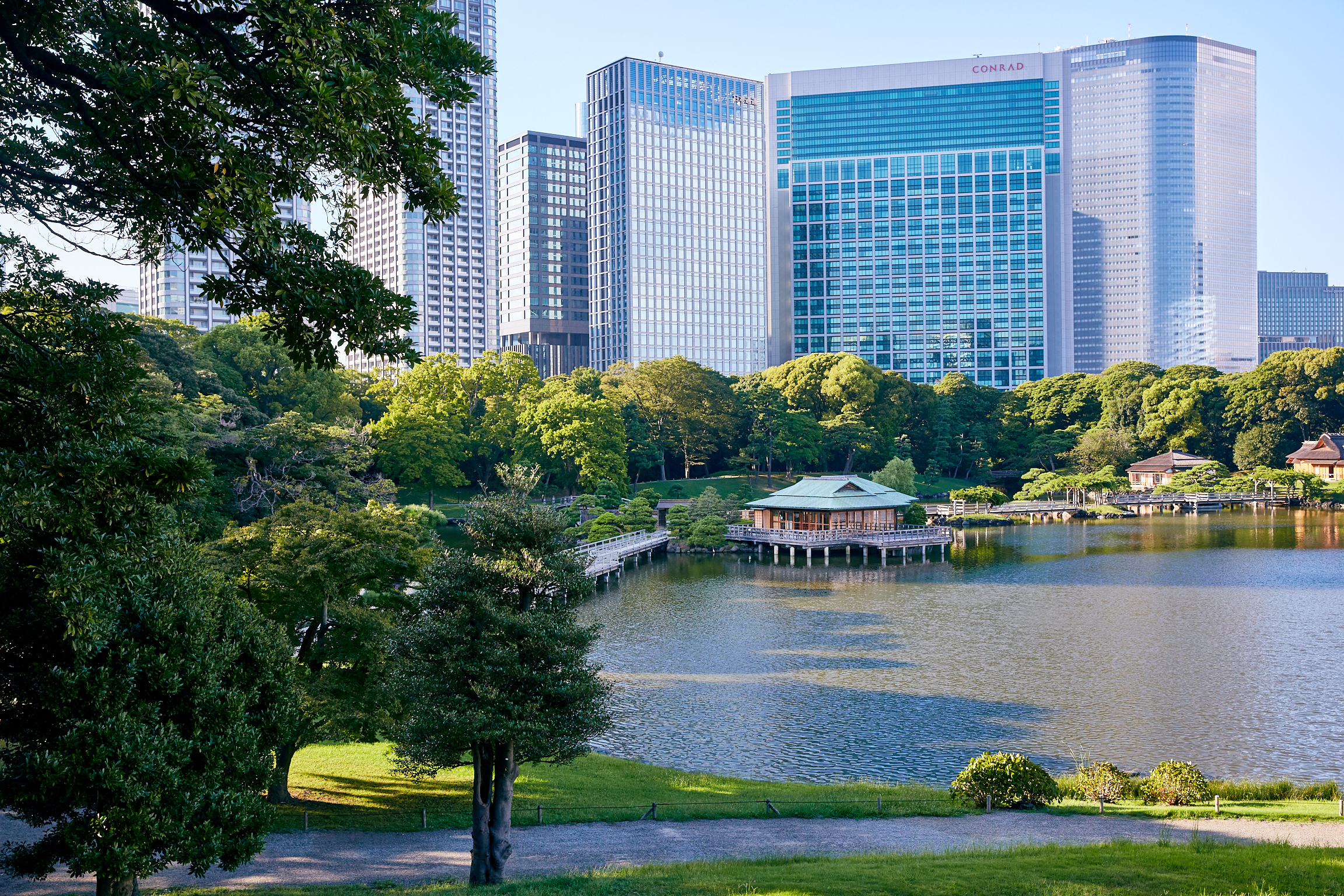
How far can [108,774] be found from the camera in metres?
9.45

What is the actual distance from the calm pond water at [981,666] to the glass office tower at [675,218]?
94.1 meters

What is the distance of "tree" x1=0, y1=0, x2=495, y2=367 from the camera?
22.9 feet

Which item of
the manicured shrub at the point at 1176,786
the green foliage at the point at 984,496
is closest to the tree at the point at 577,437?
the green foliage at the point at 984,496

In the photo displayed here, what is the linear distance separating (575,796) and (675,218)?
12985cm

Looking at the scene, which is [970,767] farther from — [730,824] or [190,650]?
[190,650]

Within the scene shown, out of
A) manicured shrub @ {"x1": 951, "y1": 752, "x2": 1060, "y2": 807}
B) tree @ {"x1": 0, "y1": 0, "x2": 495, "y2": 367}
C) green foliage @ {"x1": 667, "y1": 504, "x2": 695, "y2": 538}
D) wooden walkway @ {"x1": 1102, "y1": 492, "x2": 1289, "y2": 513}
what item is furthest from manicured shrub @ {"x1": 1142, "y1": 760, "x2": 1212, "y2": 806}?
wooden walkway @ {"x1": 1102, "y1": 492, "x2": 1289, "y2": 513}

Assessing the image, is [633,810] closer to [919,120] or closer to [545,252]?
[545,252]

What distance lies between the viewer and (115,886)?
10.3m

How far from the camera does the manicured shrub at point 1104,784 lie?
18078mm

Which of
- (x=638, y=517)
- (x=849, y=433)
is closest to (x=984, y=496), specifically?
(x=849, y=433)

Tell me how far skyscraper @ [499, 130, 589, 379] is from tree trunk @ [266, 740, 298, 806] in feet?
427

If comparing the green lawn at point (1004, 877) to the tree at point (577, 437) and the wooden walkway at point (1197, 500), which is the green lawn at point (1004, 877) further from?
the wooden walkway at point (1197, 500)

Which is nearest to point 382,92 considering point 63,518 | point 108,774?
point 63,518

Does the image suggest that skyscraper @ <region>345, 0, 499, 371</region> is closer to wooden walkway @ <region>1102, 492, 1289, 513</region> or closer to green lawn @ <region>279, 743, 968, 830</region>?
wooden walkway @ <region>1102, 492, 1289, 513</region>
